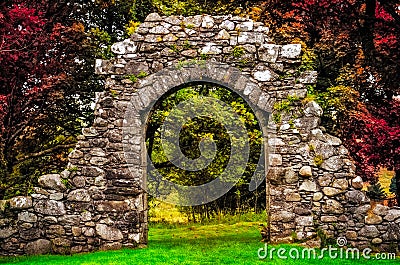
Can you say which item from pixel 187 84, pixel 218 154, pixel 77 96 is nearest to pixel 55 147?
pixel 77 96

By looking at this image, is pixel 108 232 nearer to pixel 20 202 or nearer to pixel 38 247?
pixel 38 247

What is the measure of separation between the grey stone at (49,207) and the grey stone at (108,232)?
644mm

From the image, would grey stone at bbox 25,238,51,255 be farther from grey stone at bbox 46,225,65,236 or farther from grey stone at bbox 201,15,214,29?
grey stone at bbox 201,15,214,29

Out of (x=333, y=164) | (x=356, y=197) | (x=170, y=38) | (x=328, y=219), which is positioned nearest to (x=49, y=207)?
(x=170, y=38)

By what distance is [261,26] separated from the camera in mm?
8180

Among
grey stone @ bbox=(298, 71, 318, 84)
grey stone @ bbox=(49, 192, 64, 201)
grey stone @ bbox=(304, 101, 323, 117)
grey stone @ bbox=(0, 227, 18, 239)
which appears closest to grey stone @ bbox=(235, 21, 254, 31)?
grey stone @ bbox=(298, 71, 318, 84)

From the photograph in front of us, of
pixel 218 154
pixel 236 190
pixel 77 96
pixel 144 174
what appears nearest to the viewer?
pixel 144 174

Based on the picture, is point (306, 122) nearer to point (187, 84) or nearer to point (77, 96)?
point (187, 84)

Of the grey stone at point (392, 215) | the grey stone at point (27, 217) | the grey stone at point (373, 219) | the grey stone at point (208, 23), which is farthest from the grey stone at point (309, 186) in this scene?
the grey stone at point (27, 217)

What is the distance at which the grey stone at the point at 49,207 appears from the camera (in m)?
8.01

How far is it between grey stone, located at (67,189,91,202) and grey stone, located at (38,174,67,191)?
16cm

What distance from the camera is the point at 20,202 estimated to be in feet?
26.2

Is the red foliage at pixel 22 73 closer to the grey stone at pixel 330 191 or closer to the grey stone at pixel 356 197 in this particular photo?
the grey stone at pixel 330 191

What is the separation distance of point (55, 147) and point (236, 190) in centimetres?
591
